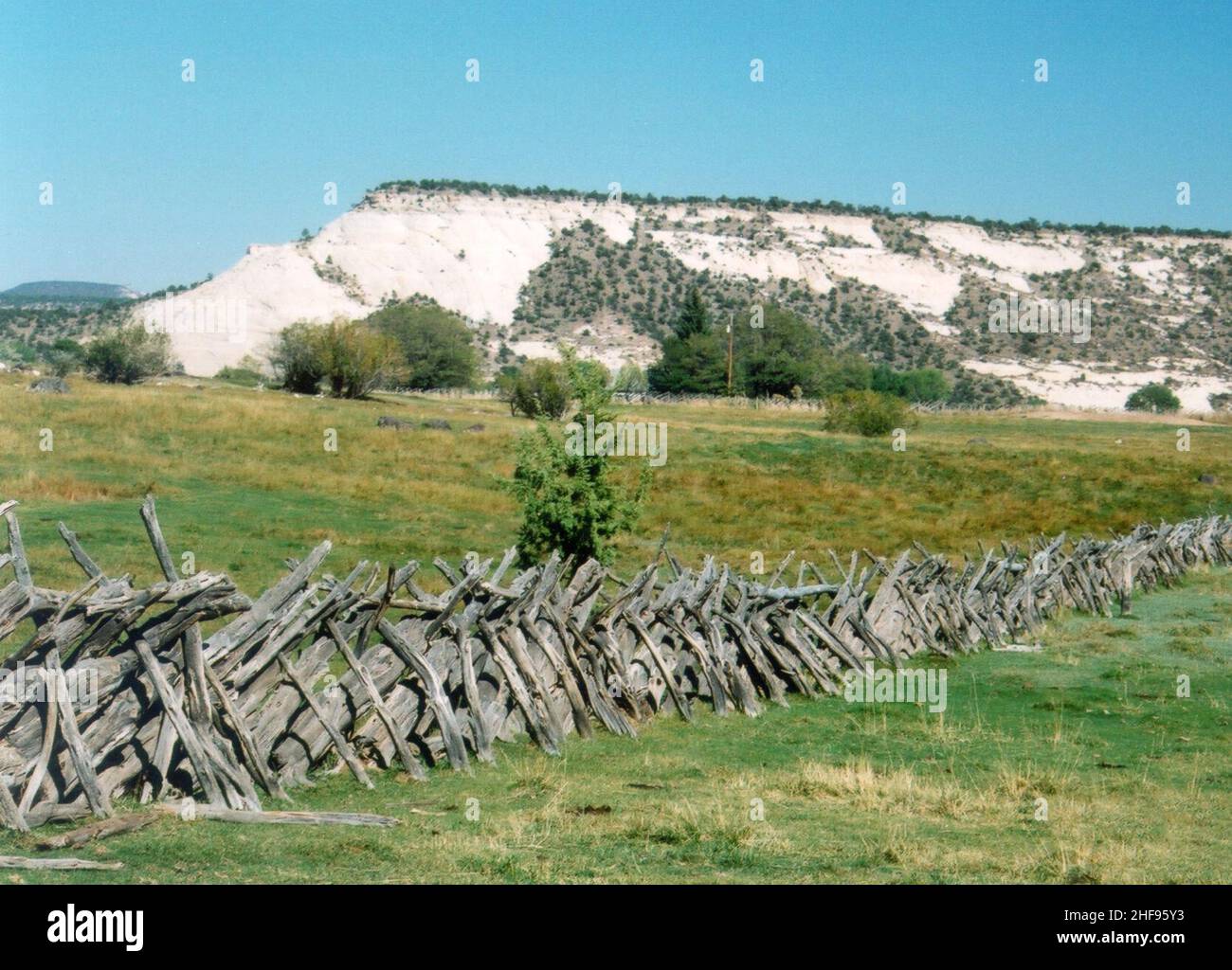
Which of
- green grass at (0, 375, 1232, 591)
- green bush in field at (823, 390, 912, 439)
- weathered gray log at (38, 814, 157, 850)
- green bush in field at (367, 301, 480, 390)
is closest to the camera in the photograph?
weathered gray log at (38, 814, 157, 850)

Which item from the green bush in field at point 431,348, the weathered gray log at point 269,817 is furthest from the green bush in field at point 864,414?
the weathered gray log at point 269,817

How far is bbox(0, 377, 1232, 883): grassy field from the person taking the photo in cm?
753

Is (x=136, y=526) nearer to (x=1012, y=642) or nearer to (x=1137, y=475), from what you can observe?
(x=1012, y=642)

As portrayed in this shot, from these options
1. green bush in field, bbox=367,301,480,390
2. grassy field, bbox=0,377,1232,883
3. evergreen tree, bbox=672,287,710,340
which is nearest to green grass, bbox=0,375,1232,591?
grassy field, bbox=0,377,1232,883

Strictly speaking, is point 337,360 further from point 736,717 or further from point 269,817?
point 269,817

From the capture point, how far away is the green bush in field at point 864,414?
5369cm

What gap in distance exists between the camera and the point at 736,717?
12898 mm

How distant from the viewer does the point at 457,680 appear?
1025 centimetres

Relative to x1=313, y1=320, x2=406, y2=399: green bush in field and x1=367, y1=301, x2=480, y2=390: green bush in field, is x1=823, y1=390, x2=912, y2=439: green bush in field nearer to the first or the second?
x1=313, y1=320, x2=406, y2=399: green bush in field

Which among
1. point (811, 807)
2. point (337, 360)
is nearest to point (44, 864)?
point (811, 807)

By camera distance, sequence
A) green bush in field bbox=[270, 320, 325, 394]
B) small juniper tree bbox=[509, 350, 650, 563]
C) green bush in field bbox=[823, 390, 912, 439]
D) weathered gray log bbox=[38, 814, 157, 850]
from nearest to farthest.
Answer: weathered gray log bbox=[38, 814, 157, 850] < small juniper tree bbox=[509, 350, 650, 563] < green bush in field bbox=[823, 390, 912, 439] < green bush in field bbox=[270, 320, 325, 394]

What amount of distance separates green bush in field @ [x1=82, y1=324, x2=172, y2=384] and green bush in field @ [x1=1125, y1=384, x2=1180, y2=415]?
69677 mm

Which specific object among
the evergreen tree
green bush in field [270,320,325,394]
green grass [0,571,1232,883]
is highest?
the evergreen tree

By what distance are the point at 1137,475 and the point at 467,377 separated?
5193cm
